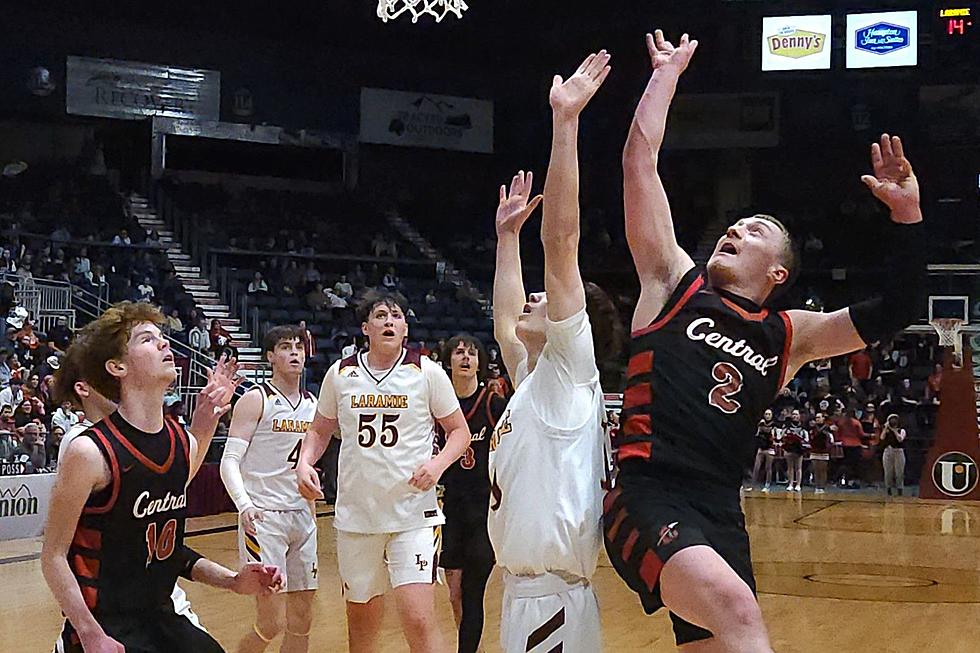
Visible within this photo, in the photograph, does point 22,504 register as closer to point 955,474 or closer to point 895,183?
point 895,183

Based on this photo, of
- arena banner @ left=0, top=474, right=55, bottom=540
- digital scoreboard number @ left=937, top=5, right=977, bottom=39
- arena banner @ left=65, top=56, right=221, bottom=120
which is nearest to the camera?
arena banner @ left=0, top=474, right=55, bottom=540

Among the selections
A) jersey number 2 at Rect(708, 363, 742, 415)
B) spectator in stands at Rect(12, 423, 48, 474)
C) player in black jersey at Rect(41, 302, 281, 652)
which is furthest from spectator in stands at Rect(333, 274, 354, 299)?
jersey number 2 at Rect(708, 363, 742, 415)

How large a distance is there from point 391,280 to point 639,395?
22.7 meters

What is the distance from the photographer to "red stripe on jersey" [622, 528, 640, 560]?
3.65 m

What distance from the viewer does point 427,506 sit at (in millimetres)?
6344

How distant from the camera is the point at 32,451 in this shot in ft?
46.8

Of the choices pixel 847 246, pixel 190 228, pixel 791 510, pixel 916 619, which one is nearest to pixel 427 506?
pixel 916 619

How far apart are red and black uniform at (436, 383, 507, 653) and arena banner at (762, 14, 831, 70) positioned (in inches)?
800

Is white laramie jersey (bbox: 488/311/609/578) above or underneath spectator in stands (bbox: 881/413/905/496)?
above

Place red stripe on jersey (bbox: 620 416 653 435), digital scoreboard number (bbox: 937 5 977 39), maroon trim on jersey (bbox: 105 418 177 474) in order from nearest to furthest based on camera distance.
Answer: red stripe on jersey (bbox: 620 416 653 435) < maroon trim on jersey (bbox: 105 418 177 474) < digital scoreboard number (bbox: 937 5 977 39)

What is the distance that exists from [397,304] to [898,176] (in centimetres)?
310

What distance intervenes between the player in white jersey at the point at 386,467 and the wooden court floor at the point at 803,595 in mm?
2160

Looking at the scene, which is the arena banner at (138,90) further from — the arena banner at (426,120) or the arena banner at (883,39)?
the arena banner at (883,39)

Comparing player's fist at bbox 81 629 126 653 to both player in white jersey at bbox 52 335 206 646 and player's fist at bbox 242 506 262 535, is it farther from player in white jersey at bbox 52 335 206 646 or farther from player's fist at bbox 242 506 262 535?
player's fist at bbox 242 506 262 535
